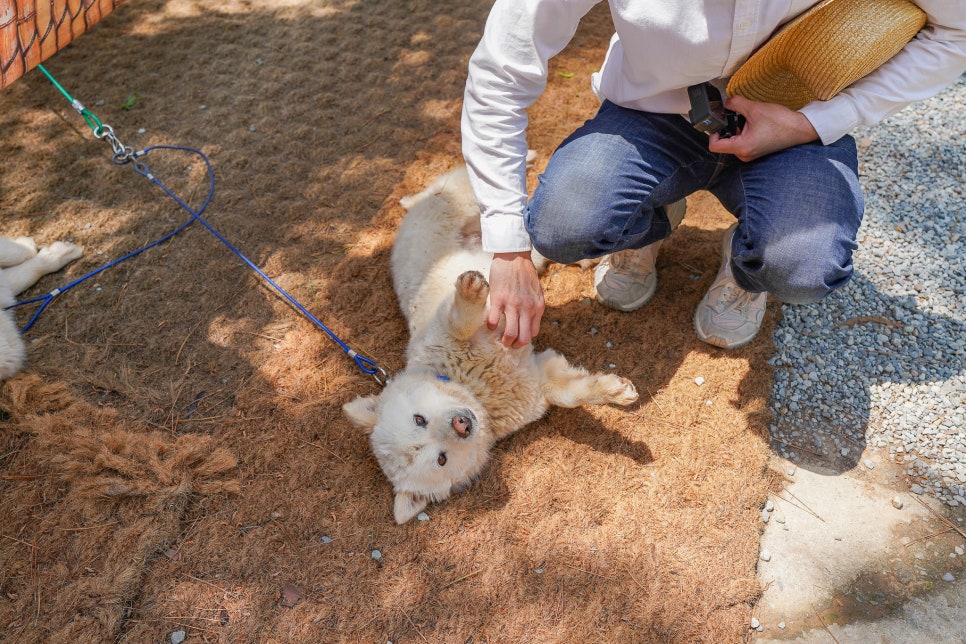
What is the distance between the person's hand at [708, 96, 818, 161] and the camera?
75.6 inches

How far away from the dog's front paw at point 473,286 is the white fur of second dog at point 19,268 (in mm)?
1989

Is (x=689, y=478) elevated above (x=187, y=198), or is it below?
below

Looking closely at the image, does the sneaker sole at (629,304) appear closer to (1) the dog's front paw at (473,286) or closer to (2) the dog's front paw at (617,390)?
(2) the dog's front paw at (617,390)

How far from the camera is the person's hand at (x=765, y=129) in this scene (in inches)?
75.6

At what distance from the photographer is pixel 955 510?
2133mm

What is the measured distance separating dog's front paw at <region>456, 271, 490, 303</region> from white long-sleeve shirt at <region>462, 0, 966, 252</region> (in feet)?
0.38

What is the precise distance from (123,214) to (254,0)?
236cm

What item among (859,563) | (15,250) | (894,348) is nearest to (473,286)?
(859,563)

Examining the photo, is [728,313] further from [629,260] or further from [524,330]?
[524,330]

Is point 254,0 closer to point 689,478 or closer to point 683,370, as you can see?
point 683,370

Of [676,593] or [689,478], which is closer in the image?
[676,593]

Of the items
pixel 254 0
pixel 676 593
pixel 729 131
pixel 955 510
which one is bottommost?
pixel 676 593

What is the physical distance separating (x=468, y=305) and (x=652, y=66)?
1.04 m

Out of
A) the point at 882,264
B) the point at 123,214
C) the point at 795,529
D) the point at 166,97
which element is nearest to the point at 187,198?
the point at 123,214
